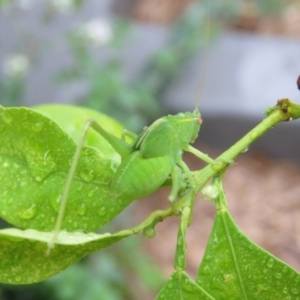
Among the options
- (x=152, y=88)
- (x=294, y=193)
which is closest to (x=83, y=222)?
A: (x=152, y=88)

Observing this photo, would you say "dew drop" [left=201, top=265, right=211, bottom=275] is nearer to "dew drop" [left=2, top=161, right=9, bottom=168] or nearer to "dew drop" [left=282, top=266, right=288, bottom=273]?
"dew drop" [left=282, top=266, right=288, bottom=273]

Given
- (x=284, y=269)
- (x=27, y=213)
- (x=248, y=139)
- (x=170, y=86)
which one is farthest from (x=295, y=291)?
(x=170, y=86)

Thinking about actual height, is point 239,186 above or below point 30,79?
below

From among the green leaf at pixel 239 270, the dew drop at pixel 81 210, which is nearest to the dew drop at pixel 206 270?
the green leaf at pixel 239 270

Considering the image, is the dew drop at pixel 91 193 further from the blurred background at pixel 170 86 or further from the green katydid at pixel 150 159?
the blurred background at pixel 170 86

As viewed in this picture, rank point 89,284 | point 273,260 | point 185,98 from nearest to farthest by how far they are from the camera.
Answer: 1. point 273,260
2. point 89,284
3. point 185,98

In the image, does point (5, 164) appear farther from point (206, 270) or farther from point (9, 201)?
point (206, 270)

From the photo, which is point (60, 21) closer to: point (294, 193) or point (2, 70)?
point (2, 70)
